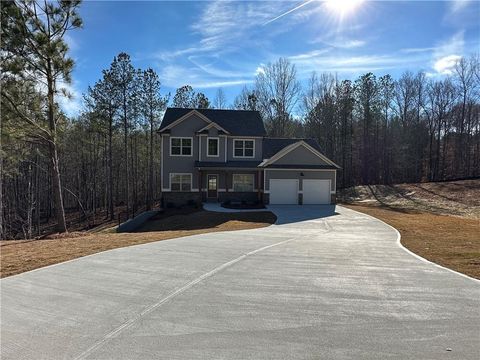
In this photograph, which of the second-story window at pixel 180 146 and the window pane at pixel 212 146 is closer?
the second-story window at pixel 180 146

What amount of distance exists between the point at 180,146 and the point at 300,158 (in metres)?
9.84

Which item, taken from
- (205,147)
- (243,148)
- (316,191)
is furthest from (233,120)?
(316,191)

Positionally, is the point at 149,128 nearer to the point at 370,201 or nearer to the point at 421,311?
the point at 370,201

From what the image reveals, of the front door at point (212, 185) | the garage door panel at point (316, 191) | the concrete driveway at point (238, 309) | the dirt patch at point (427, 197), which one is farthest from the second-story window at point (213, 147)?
the concrete driveway at point (238, 309)

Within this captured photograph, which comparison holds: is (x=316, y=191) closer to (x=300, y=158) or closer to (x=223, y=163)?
(x=300, y=158)

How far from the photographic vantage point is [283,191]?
2894 centimetres

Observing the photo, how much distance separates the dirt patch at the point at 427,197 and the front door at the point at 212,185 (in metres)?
12.7

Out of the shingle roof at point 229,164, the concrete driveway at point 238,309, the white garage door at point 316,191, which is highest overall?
the shingle roof at point 229,164

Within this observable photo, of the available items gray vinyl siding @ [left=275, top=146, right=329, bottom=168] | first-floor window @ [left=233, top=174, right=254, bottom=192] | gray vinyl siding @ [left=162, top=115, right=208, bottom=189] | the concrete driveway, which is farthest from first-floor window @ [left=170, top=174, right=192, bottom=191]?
the concrete driveway

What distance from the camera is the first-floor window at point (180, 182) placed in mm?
31000

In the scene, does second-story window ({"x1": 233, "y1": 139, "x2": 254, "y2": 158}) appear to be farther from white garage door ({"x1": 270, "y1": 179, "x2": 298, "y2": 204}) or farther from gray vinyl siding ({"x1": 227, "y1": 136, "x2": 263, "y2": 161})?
white garage door ({"x1": 270, "y1": 179, "x2": 298, "y2": 204})

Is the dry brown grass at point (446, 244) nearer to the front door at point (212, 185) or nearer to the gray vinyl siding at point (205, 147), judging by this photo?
the front door at point (212, 185)

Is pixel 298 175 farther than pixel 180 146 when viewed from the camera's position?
No

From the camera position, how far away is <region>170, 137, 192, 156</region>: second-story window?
31031 millimetres
